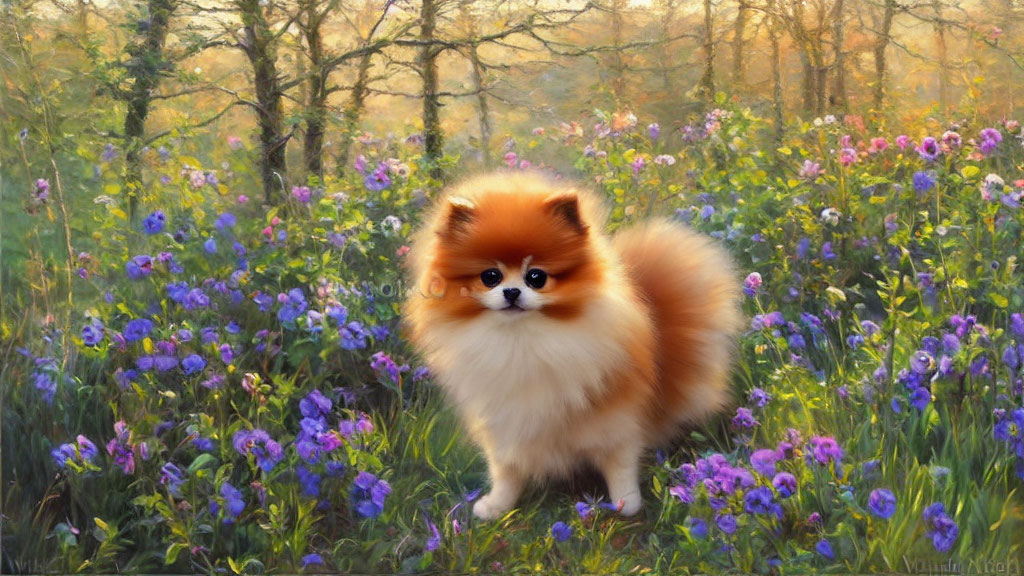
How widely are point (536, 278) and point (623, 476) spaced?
0.56 metres

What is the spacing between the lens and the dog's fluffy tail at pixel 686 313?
2262mm

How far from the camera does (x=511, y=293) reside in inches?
77.7

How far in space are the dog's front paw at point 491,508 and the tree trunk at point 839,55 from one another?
126cm

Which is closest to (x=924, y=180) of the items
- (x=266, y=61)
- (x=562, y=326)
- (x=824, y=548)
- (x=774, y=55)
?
(x=774, y=55)

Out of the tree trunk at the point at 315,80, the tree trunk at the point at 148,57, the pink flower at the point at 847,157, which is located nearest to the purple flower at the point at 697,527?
the pink flower at the point at 847,157

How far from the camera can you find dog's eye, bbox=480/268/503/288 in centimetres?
201

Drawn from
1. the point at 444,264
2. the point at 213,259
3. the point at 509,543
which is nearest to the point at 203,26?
the point at 213,259

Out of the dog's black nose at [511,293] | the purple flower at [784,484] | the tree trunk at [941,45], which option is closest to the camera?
the dog's black nose at [511,293]

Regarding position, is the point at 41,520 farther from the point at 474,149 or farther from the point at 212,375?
the point at 474,149

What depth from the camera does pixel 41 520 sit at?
7.82ft

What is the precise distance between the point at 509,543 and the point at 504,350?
51 centimetres

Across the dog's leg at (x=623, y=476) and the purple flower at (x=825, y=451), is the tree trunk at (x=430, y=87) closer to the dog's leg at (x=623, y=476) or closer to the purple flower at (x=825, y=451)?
the dog's leg at (x=623, y=476)

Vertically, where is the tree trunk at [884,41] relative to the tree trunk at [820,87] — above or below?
above

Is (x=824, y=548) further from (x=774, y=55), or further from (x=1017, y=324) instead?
(x=774, y=55)
